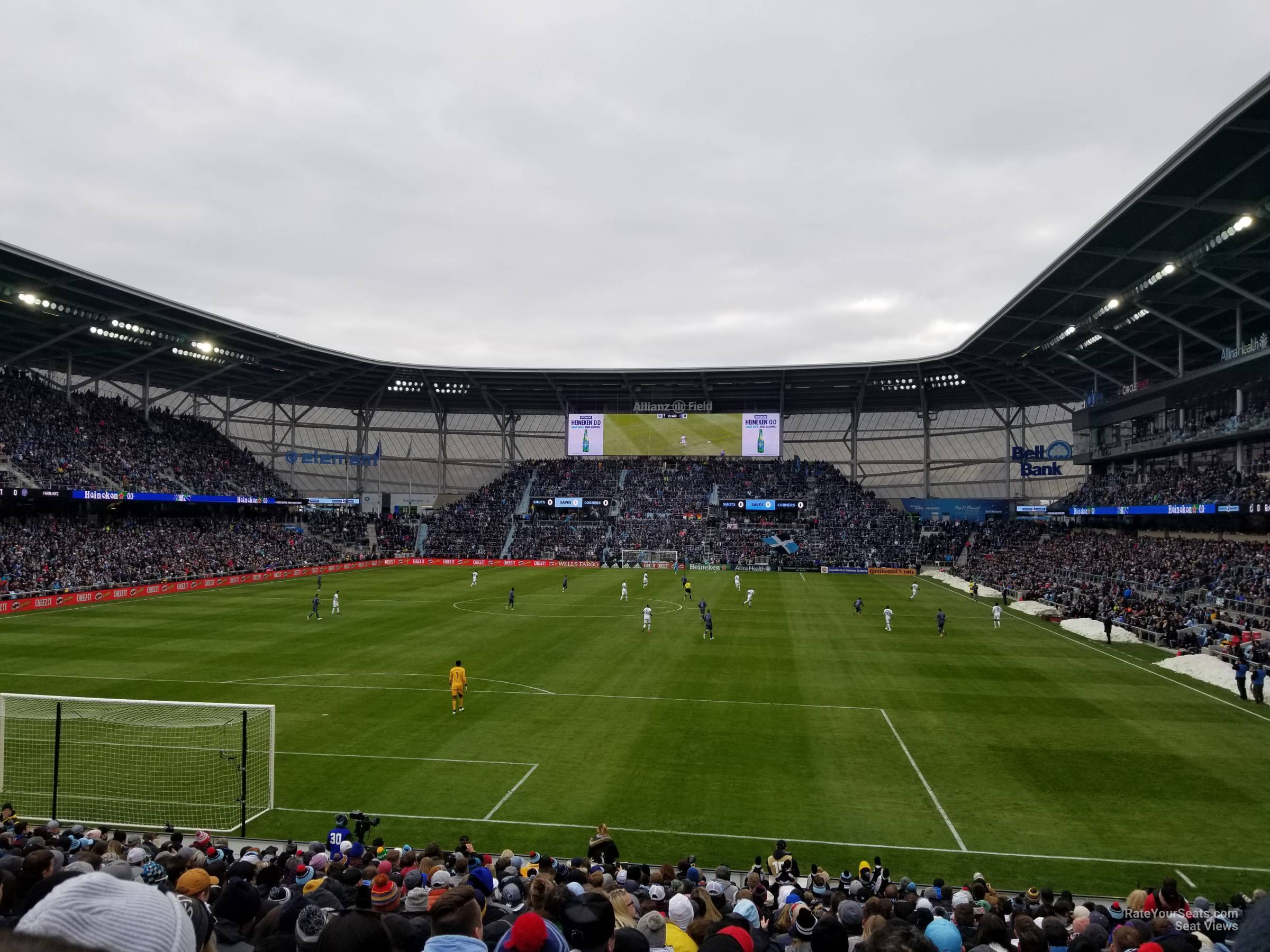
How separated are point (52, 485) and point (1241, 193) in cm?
6928

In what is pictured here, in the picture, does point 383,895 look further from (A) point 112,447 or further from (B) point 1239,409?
(A) point 112,447

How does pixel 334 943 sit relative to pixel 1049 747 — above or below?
above

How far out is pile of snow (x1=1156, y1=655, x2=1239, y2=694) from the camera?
27.1 metres

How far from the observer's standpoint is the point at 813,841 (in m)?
14.4

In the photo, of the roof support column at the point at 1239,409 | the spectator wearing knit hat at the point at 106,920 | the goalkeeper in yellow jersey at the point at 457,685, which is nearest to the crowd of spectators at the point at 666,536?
the roof support column at the point at 1239,409

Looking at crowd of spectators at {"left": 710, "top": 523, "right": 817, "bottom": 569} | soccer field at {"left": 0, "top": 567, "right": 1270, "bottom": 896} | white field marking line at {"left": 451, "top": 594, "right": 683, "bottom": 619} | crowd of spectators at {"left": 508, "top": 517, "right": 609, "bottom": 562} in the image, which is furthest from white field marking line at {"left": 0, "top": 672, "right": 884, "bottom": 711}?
crowd of spectators at {"left": 508, "top": 517, "right": 609, "bottom": 562}

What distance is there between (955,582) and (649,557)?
95.9ft

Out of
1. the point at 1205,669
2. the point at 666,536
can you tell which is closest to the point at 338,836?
the point at 1205,669

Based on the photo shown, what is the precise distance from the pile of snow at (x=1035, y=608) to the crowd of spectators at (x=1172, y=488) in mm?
11925

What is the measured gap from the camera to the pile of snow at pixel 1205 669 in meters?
27.1

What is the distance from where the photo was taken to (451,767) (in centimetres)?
1805

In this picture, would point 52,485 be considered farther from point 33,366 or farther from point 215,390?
point 215,390

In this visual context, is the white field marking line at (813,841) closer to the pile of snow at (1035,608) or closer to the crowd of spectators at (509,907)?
the crowd of spectators at (509,907)

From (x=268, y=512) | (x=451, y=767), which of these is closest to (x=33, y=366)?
(x=268, y=512)
